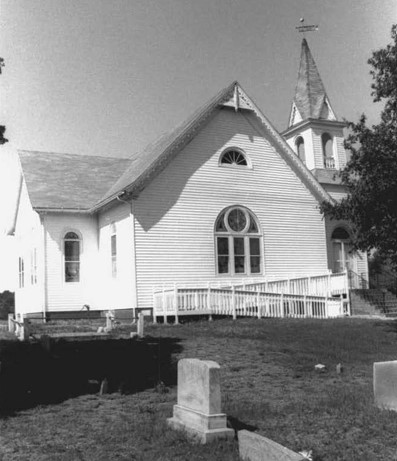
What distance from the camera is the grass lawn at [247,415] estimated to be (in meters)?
7.74

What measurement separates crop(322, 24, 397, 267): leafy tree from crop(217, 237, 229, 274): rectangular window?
715cm

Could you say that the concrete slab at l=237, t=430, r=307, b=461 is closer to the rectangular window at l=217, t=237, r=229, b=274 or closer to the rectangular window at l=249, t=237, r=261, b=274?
the rectangular window at l=217, t=237, r=229, b=274

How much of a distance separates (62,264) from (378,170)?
13863 mm

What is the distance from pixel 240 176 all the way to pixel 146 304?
7076 millimetres

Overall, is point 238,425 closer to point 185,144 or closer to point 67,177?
point 185,144

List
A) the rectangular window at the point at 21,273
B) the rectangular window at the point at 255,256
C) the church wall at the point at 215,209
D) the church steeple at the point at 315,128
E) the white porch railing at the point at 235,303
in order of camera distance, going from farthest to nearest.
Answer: the church steeple at the point at 315,128, the rectangular window at the point at 21,273, the rectangular window at the point at 255,256, the church wall at the point at 215,209, the white porch railing at the point at 235,303

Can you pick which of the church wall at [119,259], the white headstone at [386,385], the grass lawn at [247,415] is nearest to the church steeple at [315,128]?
the church wall at [119,259]

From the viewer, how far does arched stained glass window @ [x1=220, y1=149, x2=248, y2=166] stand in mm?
27109

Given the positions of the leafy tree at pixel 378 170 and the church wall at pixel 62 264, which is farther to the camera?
the church wall at pixel 62 264

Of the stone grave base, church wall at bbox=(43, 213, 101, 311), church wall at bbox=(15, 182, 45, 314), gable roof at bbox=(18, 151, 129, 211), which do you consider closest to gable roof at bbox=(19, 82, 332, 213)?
gable roof at bbox=(18, 151, 129, 211)

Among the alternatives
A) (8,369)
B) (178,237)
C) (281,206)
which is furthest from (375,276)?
(8,369)

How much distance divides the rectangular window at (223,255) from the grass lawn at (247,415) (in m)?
10.6

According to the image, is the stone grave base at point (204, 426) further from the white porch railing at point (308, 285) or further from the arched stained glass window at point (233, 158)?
the arched stained glass window at point (233, 158)

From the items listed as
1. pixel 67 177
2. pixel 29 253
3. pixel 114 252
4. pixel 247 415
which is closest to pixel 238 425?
pixel 247 415
